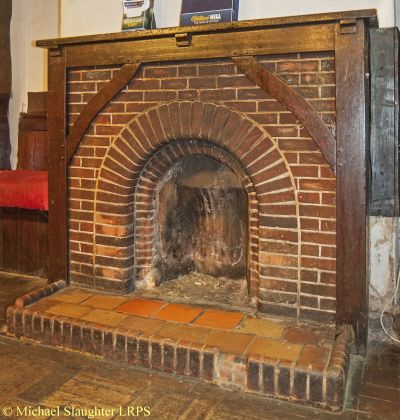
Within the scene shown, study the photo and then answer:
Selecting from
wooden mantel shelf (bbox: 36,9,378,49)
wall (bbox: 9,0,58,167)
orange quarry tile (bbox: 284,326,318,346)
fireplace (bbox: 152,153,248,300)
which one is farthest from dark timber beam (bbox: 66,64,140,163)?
orange quarry tile (bbox: 284,326,318,346)

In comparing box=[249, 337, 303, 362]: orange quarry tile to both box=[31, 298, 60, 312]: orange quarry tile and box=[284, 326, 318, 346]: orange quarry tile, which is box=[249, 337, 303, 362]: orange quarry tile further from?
box=[31, 298, 60, 312]: orange quarry tile

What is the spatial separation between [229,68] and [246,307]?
152 centimetres

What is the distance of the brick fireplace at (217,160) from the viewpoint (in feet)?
8.60

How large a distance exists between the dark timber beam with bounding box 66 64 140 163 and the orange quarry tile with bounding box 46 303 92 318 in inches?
40.7

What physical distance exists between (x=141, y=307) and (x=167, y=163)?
100cm

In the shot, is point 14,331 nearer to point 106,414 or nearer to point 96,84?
point 106,414

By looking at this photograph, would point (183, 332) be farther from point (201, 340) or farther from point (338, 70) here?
point (338, 70)

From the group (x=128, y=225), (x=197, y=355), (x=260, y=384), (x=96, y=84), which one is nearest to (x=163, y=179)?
(x=128, y=225)

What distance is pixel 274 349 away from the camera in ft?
7.60

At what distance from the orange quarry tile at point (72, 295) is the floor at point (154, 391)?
1.48ft

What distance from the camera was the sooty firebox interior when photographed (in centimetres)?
325

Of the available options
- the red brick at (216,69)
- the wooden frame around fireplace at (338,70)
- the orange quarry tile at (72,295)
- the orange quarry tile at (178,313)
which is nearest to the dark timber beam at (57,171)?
the orange quarry tile at (72,295)

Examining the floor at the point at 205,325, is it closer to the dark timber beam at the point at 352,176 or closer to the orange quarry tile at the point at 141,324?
the orange quarry tile at the point at 141,324

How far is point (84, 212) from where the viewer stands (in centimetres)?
324
